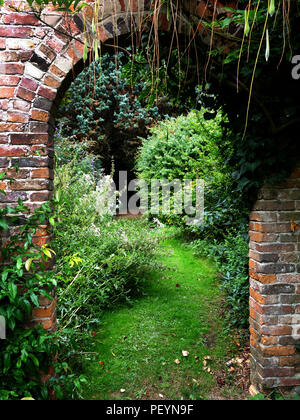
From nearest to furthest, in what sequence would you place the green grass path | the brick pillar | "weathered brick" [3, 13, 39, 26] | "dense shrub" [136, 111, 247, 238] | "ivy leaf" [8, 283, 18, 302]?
"ivy leaf" [8, 283, 18, 302] < "weathered brick" [3, 13, 39, 26] < the brick pillar < the green grass path < "dense shrub" [136, 111, 247, 238]

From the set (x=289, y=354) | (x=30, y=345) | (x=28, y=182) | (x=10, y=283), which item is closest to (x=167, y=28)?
(x=28, y=182)

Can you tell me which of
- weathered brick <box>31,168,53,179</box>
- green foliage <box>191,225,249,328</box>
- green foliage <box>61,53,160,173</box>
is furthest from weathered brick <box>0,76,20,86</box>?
green foliage <box>61,53,160,173</box>

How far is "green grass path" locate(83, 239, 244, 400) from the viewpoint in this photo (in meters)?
2.74

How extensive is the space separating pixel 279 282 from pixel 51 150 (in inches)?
84.4

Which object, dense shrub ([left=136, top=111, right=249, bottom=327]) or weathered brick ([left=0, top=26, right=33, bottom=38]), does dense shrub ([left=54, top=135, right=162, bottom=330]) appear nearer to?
dense shrub ([left=136, top=111, right=249, bottom=327])

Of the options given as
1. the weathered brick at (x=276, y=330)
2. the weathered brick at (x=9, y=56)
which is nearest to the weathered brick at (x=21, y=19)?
the weathered brick at (x=9, y=56)

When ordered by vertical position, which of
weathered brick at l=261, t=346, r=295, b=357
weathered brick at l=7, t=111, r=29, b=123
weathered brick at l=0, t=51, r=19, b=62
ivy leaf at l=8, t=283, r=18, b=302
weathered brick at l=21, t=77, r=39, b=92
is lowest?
weathered brick at l=261, t=346, r=295, b=357

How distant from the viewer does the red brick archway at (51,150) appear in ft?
6.98

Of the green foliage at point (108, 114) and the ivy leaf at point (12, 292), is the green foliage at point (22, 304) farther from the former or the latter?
the green foliage at point (108, 114)

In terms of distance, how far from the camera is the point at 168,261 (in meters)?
5.69

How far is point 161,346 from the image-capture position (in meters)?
3.30

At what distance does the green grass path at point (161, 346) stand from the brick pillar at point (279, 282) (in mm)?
590

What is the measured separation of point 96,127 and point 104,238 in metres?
6.70

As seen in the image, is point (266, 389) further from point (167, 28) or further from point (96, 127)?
point (96, 127)
